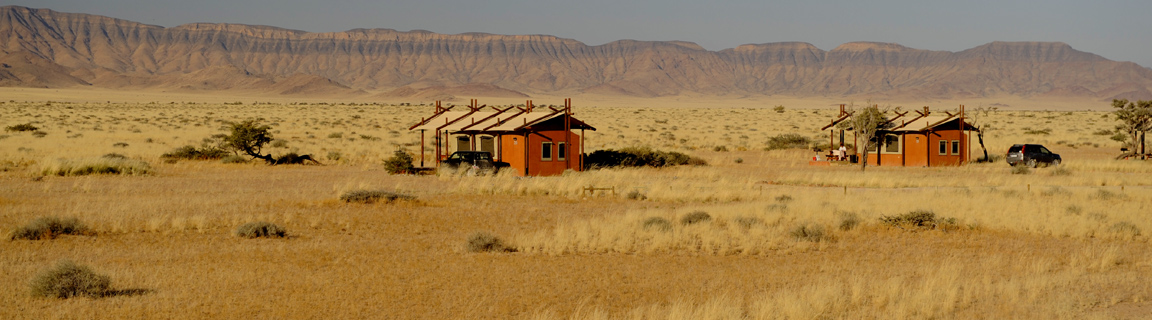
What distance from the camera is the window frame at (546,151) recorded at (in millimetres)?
30766

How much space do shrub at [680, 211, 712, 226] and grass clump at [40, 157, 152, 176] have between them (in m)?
17.6

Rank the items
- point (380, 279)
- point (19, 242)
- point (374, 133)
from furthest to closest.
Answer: point (374, 133) → point (19, 242) → point (380, 279)

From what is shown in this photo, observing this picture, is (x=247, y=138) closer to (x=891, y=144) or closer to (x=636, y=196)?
Answer: (x=636, y=196)

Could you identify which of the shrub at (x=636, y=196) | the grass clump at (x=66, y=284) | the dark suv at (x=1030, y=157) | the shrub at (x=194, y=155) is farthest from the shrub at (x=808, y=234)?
the shrub at (x=194, y=155)

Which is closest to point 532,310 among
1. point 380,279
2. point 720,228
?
point 380,279

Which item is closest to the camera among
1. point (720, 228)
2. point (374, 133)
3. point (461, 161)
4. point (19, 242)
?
point (19, 242)

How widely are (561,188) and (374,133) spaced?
115 ft

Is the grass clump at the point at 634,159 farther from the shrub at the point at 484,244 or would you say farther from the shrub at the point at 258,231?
the shrub at the point at 484,244

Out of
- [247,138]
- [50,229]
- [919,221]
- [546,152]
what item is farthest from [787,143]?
[50,229]

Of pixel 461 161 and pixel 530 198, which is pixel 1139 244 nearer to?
pixel 530 198

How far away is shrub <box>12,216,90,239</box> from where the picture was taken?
1508 centimetres

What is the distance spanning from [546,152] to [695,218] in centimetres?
1345

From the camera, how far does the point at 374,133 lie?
188ft

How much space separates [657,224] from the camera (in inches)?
663
